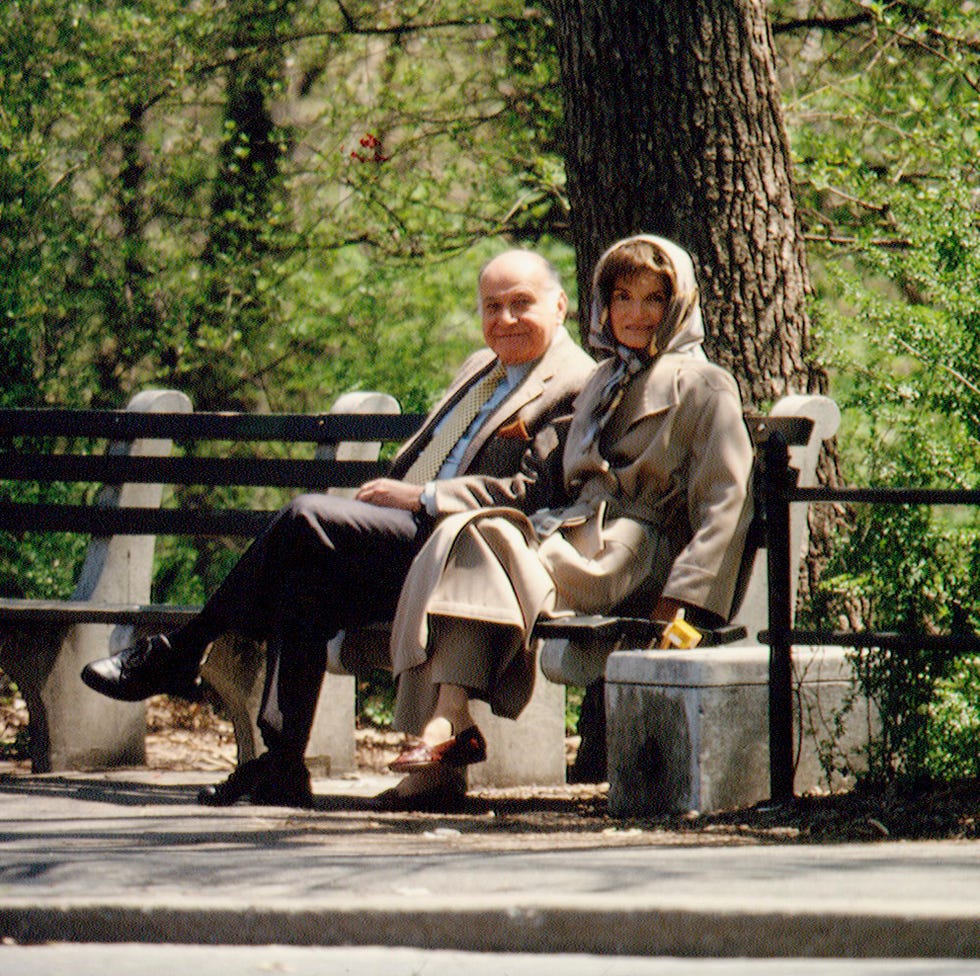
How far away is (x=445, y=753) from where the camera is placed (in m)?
Answer: 5.62

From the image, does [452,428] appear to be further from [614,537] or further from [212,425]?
[212,425]

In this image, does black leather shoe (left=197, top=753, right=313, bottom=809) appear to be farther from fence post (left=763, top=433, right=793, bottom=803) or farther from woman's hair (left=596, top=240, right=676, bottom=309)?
woman's hair (left=596, top=240, right=676, bottom=309)

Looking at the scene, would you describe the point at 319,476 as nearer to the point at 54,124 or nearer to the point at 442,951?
the point at 442,951

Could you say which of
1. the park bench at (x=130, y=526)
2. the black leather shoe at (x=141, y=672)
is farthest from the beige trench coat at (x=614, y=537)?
the park bench at (x=130, y=526)

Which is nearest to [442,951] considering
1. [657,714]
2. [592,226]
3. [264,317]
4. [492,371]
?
[657,714]

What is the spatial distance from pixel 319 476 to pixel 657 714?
1.94m

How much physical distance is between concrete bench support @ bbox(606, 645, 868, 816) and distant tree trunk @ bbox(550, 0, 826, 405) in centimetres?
147

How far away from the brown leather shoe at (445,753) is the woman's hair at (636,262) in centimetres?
145

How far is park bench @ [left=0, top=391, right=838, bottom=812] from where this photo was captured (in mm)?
6531

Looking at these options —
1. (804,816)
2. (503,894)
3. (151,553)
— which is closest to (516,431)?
(804,816)

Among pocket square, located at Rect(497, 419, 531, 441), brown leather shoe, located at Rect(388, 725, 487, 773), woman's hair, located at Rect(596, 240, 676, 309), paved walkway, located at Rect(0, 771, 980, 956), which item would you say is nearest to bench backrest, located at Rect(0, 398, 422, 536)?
pocket square, located at Rect(497, 419, 531, 441)

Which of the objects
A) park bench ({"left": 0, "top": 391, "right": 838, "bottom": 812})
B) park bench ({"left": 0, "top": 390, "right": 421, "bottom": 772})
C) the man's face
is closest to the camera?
the man's face

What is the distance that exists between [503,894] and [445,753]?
183 cm

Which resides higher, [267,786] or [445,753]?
[445,753]
